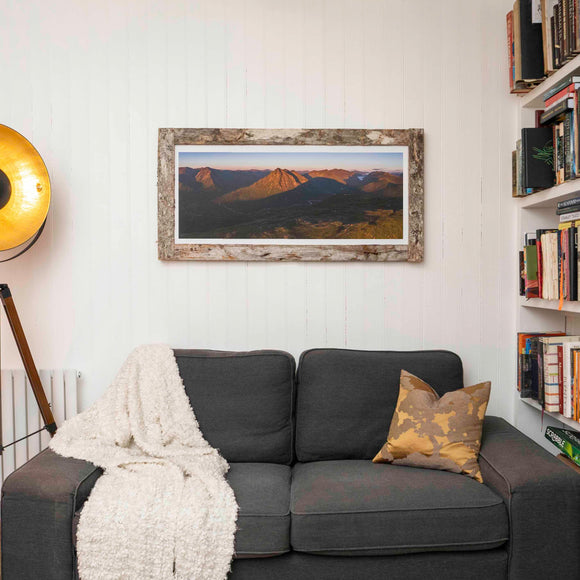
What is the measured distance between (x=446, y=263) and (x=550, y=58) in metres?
1.01

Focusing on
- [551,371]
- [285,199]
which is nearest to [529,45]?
[285,199]

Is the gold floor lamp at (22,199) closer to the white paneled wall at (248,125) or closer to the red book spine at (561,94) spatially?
the white paneled wall at (248,125)

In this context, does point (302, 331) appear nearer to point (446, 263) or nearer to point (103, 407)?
point (446, 263)

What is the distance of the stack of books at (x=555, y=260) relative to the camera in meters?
2.25

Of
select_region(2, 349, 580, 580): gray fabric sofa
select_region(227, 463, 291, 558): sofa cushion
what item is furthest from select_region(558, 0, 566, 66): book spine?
select_region(227, 463, 291, 558): sofa cushion

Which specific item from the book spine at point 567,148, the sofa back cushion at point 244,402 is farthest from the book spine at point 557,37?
the sofa back cushion at point 244,402

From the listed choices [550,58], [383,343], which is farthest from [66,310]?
[550,58]

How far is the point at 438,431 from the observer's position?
2.26 m

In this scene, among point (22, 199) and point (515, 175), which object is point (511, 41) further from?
point (22, 199)

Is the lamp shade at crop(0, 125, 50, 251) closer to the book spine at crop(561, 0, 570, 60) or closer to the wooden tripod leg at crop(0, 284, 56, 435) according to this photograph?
the wooden tripod leg at crop(0, 284, 56, 435)

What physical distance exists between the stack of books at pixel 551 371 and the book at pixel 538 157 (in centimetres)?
71

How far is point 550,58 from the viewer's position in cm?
246

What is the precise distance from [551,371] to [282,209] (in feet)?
4.68

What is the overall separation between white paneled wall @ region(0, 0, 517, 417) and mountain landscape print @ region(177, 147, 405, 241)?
0.16 meters
